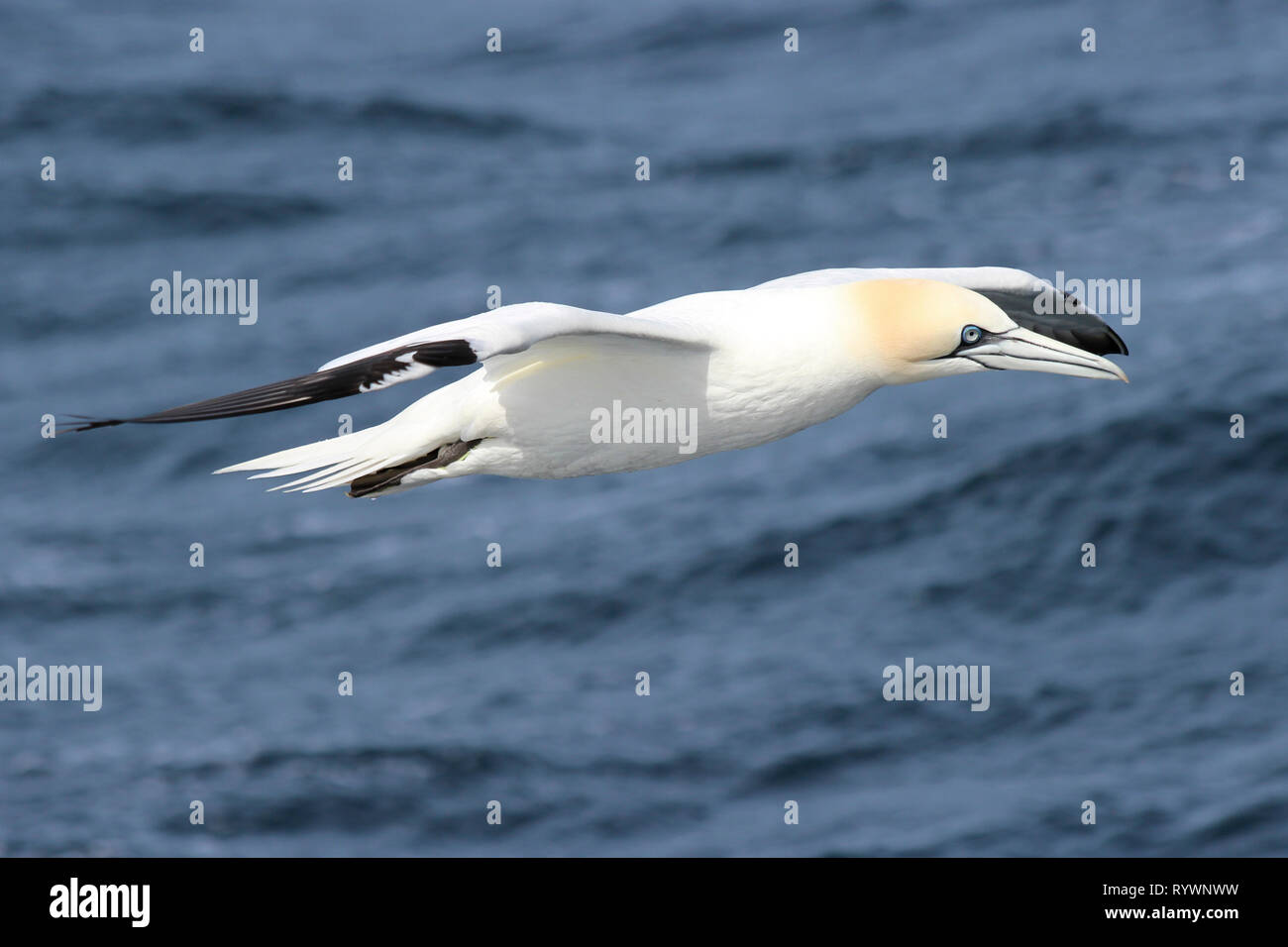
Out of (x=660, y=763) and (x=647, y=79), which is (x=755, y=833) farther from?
(x=647, y=79)

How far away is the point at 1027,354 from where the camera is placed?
12734 millimetres

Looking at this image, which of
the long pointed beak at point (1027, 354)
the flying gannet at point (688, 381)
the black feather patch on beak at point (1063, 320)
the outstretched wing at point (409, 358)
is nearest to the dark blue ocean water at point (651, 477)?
the black feather patch on beak at point (1063, 320)

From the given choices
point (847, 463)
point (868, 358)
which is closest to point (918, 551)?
point (847, 463)

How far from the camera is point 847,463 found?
57375 millimetres

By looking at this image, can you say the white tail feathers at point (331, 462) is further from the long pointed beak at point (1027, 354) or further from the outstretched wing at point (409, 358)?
the long pointed beak at point (1027, 354)

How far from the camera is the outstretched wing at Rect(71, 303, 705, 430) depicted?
33.6ft

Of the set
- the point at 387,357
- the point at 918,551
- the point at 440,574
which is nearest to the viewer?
the point at 387,357

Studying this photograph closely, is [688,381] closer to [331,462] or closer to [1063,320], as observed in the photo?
[331,462]

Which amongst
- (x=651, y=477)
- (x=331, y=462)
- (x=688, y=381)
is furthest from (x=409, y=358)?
(x=651, y=477)

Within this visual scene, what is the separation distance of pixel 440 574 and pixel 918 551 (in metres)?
15.3

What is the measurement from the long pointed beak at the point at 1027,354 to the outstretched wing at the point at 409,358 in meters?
2.89

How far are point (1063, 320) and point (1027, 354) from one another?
7.13 ft

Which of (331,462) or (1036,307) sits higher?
(1036,307)

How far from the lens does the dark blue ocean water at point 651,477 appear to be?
167ft
